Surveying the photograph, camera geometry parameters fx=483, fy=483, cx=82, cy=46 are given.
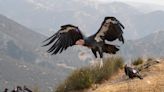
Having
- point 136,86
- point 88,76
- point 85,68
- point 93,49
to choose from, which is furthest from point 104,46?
point 85,68

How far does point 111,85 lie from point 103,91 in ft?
1.89

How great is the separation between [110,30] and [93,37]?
0.50 meters

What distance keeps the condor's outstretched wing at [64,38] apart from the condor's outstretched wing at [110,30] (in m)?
0.54

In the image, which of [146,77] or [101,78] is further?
[101,78]

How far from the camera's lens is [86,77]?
16.5 metres

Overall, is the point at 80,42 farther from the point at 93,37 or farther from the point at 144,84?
the point at 144,84

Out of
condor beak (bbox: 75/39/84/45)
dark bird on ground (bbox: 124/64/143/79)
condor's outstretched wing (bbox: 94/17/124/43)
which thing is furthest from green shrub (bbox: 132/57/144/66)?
condor beak (bbox: 75/39/84/45)

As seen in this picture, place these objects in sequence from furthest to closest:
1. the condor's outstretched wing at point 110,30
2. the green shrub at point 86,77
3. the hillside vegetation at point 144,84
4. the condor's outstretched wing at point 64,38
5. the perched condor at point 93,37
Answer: the green shrub at point 86,77 → the hillside vegetation at point 144,84 → the condor's outstretched wing at point 64,38 → the perched condor at point 93,37 → the condor's outstretched wing at point 110,30

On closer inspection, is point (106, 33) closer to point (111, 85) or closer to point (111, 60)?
point (111, 85)

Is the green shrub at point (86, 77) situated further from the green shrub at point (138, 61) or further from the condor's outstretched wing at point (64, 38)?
the condor's outstretched wing at point (64, 38)

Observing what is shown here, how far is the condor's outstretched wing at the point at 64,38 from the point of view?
42.1ft

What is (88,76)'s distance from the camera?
1647 centimetres

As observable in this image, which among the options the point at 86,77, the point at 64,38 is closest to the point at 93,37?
the point at 64,38

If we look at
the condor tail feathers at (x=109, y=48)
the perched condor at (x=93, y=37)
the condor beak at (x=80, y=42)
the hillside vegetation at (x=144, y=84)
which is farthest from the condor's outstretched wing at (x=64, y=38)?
the hillside vegetation at (x=144, y=84)
